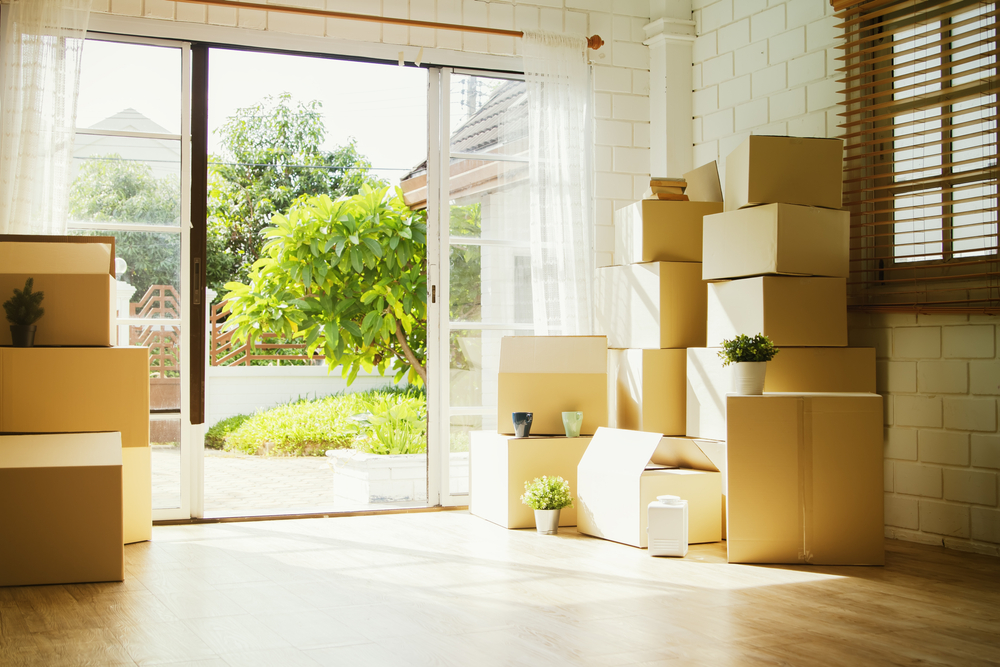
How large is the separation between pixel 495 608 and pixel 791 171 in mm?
1942

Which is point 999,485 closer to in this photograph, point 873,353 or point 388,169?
point 873,353

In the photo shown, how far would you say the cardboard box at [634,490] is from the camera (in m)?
3.15

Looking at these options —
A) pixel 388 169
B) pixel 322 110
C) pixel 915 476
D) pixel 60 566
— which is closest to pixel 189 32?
pixel 60 566

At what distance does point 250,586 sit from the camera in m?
2.58

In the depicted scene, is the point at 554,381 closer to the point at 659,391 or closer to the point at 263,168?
the point at 659,391

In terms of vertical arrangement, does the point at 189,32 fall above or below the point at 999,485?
above

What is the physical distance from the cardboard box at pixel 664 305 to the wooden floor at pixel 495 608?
0.90 metres

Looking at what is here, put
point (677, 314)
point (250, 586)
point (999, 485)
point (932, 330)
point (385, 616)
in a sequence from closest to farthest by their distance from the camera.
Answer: point (385, 616) < point (250, 586) < point (999, 485) < point (932, 330) < point (677, 314)

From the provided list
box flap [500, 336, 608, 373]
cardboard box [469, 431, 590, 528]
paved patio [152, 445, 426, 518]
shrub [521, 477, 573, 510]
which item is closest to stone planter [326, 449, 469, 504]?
paved patio [152, 445, 426, 518]

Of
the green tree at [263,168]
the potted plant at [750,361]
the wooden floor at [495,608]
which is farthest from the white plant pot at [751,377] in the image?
the green tree at [263,168]

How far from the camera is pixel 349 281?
18.7 ft

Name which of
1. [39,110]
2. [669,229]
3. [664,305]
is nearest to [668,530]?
[664,305]

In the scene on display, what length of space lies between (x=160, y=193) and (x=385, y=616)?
2.35 meters

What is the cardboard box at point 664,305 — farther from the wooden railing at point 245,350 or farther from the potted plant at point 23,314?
the wooden railing at point 245,350
